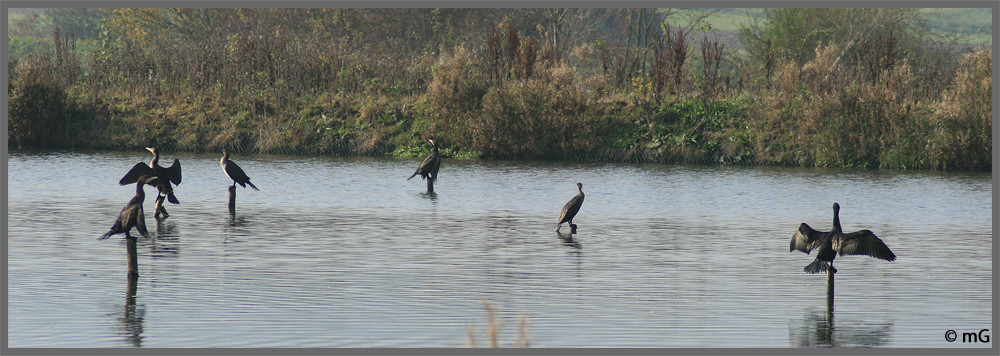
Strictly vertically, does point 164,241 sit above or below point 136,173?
below

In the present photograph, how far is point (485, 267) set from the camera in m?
13.4

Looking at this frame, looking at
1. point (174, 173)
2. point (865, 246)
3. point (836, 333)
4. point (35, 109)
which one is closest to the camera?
point (836, 333)

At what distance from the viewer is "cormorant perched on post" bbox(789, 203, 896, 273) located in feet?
35.3

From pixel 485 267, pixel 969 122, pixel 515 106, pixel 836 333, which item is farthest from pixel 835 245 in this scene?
pixel 515 106

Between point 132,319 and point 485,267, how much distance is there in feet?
15.2

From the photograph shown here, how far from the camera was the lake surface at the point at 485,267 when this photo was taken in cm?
966

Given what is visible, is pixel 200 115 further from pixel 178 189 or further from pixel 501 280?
pixel 501 280

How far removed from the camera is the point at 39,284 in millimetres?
11547

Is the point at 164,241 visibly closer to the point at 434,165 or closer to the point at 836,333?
Answer: the point at 836,333

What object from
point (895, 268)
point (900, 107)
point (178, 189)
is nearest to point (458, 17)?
point (900, 107)

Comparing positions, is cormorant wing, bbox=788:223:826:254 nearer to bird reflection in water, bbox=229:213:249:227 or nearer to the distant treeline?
bird reflection in water, bbox=229:213:249:227

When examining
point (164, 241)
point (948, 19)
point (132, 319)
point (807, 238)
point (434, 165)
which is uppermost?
point (948, 19)

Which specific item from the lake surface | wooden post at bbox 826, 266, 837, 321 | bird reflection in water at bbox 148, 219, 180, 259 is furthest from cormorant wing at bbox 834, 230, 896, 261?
bird reflection in water at bbox 148, 219, 180, 259

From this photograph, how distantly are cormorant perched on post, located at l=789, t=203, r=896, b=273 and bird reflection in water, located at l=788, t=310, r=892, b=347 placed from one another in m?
0.68
